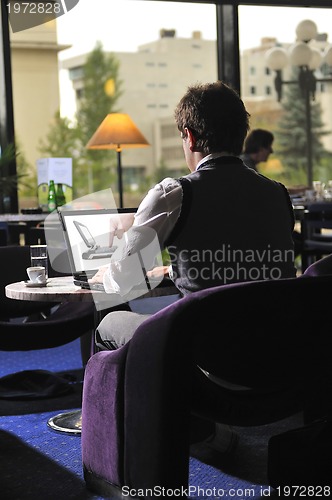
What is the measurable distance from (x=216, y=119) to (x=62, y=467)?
1405 millimetres

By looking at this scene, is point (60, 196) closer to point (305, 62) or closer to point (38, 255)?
point (38, 255)

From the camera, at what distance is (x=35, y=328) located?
4.02m

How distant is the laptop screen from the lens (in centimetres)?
324

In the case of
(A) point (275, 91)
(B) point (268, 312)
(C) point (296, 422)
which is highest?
(A) point (275, 91)

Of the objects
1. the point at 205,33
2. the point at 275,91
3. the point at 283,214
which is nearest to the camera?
the point at 283,214

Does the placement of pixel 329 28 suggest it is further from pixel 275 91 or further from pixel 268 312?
pixel 268 312

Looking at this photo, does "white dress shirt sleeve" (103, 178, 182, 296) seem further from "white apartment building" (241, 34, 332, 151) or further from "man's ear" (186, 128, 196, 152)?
"white apartment building" (241, 34, 332, 151)

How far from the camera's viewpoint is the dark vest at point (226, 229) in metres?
2.67

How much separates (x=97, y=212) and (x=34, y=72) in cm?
466

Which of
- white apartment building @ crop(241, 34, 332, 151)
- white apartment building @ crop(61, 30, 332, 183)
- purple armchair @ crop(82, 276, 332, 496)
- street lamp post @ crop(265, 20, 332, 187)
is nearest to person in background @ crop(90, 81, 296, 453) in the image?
purple armchair @ crop(82, 276, 332, 496)

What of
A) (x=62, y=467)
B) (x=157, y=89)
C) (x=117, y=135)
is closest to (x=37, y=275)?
(x=62, y=467)

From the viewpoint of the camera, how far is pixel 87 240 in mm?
3248

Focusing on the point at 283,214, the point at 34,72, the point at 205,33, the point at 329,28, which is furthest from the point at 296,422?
the point at 329,28

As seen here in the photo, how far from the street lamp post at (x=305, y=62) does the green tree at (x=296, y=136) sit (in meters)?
0.06
